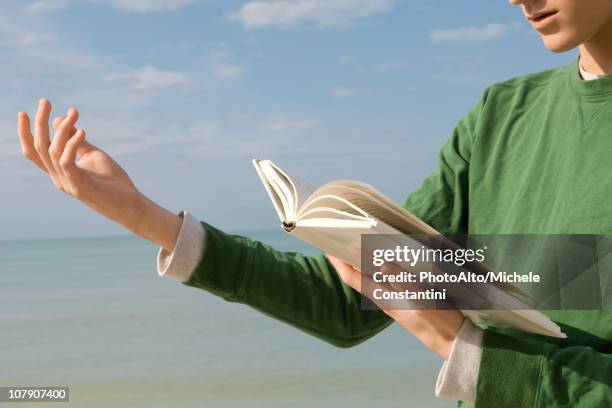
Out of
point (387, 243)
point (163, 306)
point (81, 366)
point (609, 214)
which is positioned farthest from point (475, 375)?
point (163, 306)

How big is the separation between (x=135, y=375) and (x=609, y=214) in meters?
5.42

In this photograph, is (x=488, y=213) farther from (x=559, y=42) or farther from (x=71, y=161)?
(x=71, y=161)

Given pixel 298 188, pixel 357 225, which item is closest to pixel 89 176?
pixel 298 188

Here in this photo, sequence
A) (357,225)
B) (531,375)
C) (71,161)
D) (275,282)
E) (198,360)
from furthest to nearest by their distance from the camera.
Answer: (198,360), (275,282), (71,161), (531,375), (357,225)

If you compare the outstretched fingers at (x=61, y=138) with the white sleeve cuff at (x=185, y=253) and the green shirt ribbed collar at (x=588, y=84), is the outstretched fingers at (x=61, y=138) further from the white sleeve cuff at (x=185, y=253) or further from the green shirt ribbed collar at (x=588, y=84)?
the green shirt ribbed collar at (x=588, y=84)

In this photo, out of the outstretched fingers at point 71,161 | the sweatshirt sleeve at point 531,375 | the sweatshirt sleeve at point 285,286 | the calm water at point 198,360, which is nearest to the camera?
the sweatshirt sleeve at point 531,375

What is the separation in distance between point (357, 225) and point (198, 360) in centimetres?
596

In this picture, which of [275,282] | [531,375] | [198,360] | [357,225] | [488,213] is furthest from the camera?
[198,360]

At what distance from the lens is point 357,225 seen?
0.97 m

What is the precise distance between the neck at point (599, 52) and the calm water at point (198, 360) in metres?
3.98

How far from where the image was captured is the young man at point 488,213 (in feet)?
3.67

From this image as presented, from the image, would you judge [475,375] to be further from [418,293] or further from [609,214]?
[609,214]

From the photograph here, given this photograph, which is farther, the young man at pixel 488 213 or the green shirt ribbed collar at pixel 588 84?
the green shirt ribbed collar at pixel 588 84

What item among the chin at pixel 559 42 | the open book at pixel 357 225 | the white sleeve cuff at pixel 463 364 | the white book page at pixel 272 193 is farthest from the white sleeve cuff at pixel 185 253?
the chin at pixel 559 42
